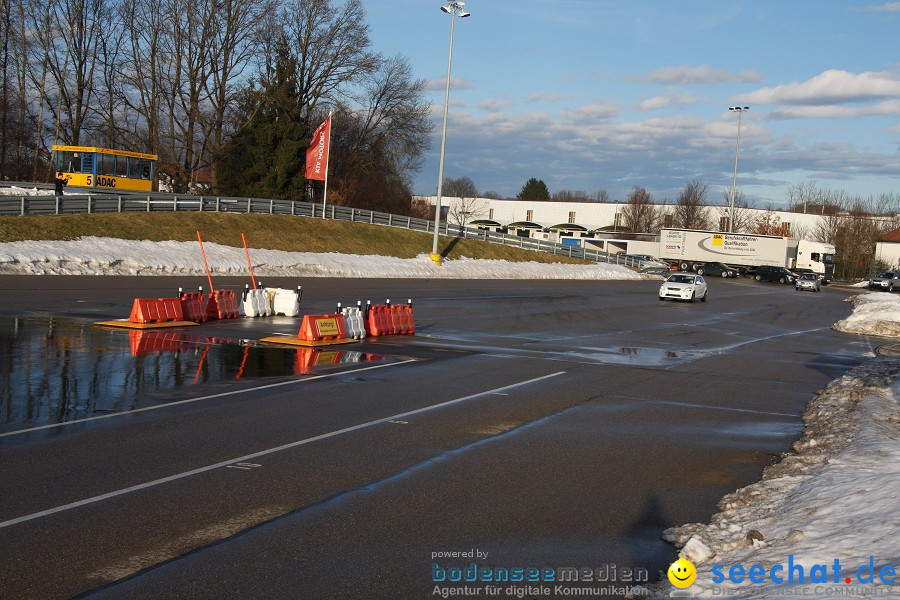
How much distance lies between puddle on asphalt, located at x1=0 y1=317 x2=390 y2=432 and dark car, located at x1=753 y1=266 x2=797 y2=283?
6785cm

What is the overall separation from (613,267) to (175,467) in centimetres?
6717

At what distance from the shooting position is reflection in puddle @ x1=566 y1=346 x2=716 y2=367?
60.5 feet

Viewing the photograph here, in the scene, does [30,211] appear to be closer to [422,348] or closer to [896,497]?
[422,348]

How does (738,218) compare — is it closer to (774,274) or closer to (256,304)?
(774,274)

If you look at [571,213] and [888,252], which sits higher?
[571,213]

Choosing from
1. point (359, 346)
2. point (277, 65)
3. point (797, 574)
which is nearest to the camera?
point (797, 574)

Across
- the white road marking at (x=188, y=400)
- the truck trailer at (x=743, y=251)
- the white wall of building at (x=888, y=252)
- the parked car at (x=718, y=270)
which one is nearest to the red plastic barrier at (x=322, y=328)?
the white road marking at (x=188, y=400)

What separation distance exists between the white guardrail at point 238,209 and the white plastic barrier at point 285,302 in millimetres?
19092

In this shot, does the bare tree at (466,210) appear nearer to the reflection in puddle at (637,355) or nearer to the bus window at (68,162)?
the bus window at (68,162)

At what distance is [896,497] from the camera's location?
6.69 meters

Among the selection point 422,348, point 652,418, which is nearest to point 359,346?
point 422,348

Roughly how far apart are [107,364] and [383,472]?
298 inches

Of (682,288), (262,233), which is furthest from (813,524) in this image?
(262,233)

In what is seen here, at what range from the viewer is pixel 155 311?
20016 mm
